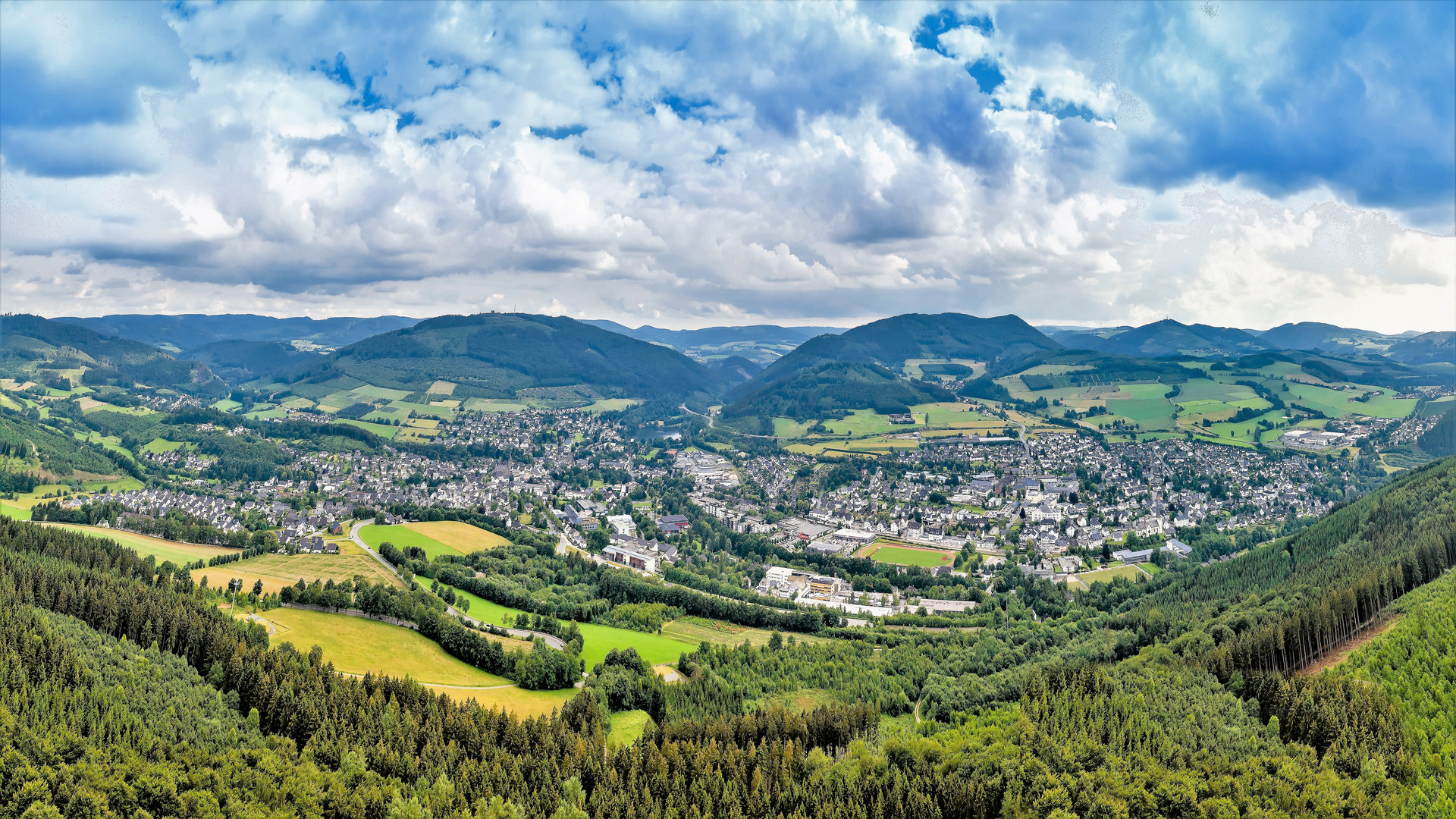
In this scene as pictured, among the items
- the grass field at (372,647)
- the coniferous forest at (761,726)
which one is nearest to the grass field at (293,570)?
the coniferous forest at (761,726)

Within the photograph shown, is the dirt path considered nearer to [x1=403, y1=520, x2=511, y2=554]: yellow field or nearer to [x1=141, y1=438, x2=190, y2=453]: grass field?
[x1=403, y1=520, x2=511, y2=554]: yellow field

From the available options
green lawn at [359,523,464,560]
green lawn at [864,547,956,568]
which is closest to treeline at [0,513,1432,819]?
green lawn at [359,523,464,560]

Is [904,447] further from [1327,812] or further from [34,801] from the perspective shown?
[34,801]

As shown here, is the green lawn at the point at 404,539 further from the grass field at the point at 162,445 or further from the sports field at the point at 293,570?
the grass field at the point at 162,445

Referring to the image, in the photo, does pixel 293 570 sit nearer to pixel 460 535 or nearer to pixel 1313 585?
pixel 460 535

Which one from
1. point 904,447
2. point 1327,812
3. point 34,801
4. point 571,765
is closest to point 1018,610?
point 1327,812

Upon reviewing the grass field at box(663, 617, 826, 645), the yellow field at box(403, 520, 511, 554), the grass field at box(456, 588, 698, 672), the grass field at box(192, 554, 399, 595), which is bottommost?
the grass field at box(663, 617, 826, 645)

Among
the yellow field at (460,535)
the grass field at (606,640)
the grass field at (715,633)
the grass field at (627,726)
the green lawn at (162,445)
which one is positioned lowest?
the grass field at (715,633)
